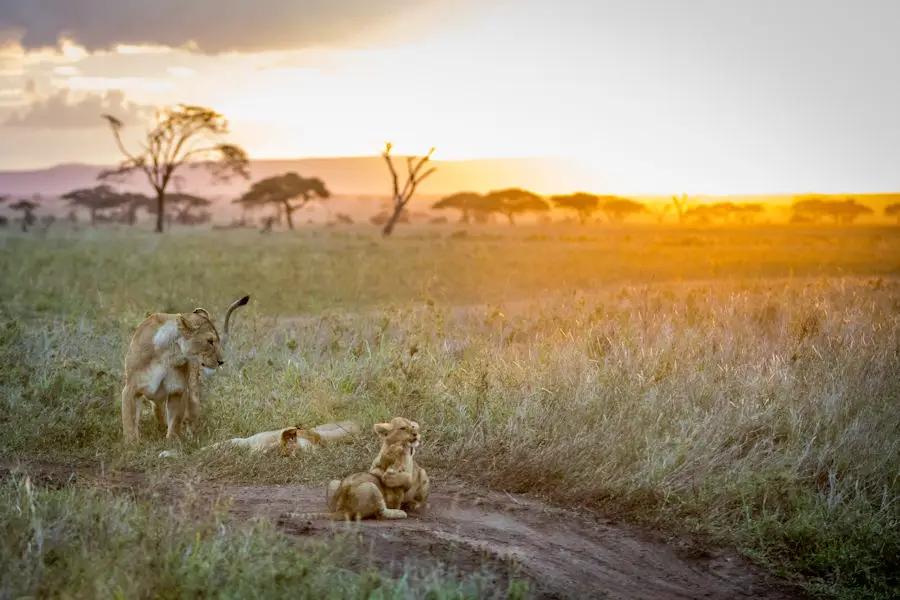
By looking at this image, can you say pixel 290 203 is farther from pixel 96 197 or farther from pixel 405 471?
pixel 405 471

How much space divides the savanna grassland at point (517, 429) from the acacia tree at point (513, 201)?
67.2 m

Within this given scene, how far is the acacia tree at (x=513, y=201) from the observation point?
79.9 metres

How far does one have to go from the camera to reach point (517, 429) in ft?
23.7

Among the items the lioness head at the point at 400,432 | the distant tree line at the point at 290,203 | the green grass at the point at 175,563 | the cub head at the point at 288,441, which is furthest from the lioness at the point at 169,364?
the distant tree line at the point at 290,203

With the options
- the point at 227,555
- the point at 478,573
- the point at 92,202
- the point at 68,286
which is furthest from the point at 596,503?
the point at 92,202

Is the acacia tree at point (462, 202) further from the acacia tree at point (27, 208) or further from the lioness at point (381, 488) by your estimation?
the lioness at point (381, 488)

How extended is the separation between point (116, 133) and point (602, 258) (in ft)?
102

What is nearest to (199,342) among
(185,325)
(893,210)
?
(185,325)

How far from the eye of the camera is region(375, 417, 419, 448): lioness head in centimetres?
596

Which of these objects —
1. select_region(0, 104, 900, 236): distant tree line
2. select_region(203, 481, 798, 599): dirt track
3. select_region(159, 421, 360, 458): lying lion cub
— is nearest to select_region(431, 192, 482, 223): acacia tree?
select_region(0, 104, 900, 236): distant tree line

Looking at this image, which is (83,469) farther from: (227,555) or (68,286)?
(68,286)

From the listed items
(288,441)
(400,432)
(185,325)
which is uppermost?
(185,325)

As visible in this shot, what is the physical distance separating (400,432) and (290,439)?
159 centimetres

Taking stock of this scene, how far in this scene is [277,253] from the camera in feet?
98.2
